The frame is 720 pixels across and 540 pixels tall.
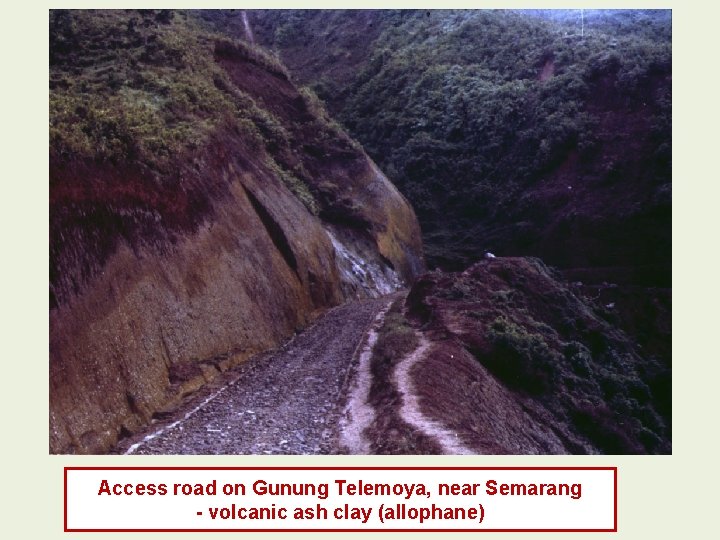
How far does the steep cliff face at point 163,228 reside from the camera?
12945mm

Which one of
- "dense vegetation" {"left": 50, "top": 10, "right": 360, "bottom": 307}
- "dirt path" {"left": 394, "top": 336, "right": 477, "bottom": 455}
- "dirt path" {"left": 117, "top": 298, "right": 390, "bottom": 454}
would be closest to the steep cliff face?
"dense vegetation" {"left": 50, "top": 10, "right": 360, "bottom": 307}

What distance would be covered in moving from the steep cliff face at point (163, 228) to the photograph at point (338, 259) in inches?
2.7

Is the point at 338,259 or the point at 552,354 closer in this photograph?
the point at 552,354

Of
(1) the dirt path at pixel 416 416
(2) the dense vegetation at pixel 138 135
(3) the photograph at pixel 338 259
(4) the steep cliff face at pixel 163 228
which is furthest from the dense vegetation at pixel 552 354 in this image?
(2) the dense vegetation at pixel 138 135

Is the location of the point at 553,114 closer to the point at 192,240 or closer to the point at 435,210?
the point at 435,210

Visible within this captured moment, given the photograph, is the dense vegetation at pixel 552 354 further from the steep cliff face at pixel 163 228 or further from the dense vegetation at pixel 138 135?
the dense vegetation at pixel 138 135

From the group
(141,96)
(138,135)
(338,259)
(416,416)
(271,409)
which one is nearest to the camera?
(416,416)

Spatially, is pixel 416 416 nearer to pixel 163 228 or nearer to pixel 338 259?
pixel 163 228

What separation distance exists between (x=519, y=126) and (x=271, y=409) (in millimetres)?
38783

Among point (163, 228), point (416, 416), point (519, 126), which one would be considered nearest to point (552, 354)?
point (416, 416)

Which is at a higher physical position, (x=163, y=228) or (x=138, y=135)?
(x=138, y=135)

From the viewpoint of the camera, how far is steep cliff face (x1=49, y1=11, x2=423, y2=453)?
42.5ft

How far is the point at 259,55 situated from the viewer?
3644cm

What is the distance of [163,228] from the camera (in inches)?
673
